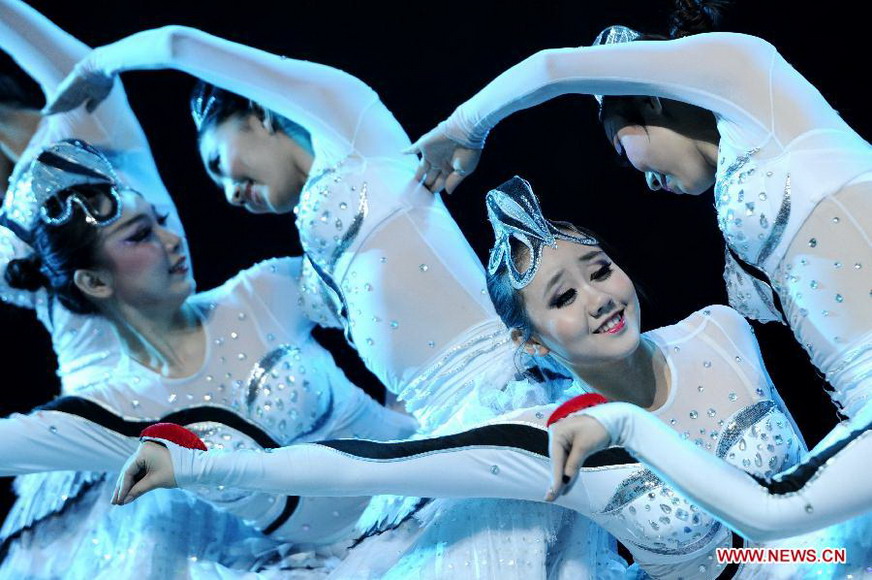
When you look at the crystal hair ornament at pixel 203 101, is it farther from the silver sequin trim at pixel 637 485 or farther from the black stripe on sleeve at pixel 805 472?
the black stripe on sleeve at pixel 805 472

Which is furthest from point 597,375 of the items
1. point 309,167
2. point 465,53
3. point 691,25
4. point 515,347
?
point 465,53

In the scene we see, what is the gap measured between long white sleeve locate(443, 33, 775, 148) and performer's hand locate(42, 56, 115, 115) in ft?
3.77

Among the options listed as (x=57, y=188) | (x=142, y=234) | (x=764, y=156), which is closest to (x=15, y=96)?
(x=57, y=188)

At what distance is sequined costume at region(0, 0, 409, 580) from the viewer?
2781mm

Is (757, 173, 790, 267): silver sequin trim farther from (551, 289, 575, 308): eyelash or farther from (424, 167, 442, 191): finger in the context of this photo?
Result: (424, 167, 442, 191): finger

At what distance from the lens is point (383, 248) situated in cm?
278

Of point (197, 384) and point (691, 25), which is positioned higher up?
point (691, 25)

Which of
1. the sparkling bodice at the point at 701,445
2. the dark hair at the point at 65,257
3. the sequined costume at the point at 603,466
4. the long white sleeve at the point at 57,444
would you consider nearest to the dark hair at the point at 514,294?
the sequined costume at the point at 603,466

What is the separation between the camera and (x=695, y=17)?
246 centimetres

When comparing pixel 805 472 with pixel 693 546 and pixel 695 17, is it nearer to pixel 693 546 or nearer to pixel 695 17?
pixel 693 546

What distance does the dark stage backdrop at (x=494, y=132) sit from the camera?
10.3ft

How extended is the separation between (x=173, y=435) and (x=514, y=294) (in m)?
0.70

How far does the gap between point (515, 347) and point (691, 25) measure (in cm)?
75

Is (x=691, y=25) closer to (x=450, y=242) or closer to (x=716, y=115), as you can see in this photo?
(x=716, y=115)
